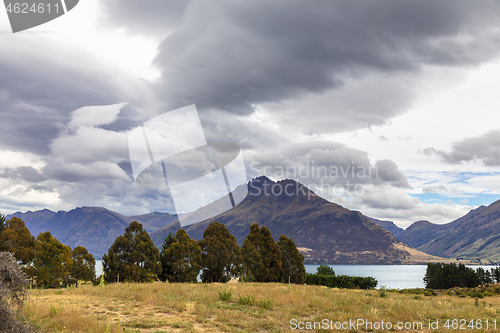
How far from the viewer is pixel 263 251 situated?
1575 inches

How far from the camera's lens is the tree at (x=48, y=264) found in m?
34.8

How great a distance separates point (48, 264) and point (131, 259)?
440 inches

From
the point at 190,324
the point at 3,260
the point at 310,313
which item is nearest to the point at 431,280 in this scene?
the point at 310,313

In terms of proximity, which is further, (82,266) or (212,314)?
(82,266)

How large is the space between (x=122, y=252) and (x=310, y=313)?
25132 millimetres

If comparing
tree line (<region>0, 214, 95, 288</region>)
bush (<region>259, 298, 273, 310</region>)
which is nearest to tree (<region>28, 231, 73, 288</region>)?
tree line (<region>0, 214, 95, 288</region>)

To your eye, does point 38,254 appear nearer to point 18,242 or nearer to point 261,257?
point 18,242

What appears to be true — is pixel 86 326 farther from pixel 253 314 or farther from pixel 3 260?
pixel 253 314

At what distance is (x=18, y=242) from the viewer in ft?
120

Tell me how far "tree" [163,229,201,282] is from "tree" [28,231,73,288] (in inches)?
506

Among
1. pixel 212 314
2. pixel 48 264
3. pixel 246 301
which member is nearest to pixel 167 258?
pixel 48 264

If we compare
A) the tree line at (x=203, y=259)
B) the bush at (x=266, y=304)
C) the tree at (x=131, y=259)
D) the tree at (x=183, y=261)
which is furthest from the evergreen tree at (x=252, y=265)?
the bush at (x=266, y=304)

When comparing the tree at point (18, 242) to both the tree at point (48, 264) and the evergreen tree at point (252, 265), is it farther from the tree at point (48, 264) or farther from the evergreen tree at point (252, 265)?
the evergreen tree at point (252, 265)

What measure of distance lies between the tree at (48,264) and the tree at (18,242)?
39.2 inches
